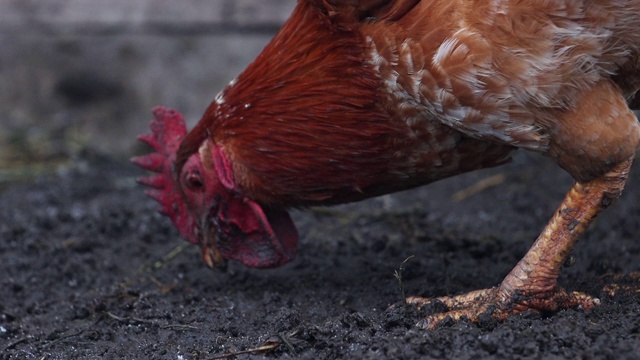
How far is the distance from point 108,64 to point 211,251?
3.72 meters

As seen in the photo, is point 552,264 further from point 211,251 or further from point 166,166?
point 166,166

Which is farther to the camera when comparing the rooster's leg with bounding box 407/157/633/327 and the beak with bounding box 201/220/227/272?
the beak with bounding box 201/220/227/272

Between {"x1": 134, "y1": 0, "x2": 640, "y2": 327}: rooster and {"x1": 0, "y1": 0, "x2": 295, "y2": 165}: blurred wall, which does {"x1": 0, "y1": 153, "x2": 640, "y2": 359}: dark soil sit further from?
{"x1": 0, "y1": 0, "x2": 295, "y2": 165}: blurred wall

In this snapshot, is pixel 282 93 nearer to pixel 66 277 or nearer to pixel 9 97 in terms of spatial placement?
pixel 66 277

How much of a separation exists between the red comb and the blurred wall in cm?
275

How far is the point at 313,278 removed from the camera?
3879mm

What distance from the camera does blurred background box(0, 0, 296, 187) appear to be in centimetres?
650

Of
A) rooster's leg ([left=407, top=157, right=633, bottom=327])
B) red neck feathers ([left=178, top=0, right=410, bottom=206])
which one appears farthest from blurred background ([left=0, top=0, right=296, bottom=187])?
rooster's leg ([left=407, top=157, right=633, bottom=327])


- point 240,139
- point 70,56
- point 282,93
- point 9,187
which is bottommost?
point 9,187

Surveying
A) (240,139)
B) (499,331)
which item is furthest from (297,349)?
(240,139)

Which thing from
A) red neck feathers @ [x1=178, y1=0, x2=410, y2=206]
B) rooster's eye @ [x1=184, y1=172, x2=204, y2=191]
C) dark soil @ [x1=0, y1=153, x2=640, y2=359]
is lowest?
dark soil @ [x1=0, y1=153, x2=640, y2=359]

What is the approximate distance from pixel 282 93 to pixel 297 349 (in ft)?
3.43

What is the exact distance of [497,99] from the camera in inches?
107

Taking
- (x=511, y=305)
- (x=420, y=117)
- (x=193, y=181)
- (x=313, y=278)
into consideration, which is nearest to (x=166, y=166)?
(x=193, y=181)
